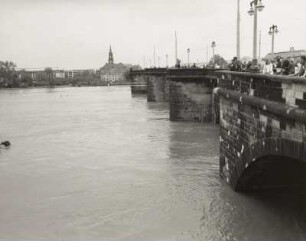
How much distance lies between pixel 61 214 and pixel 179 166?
631cm

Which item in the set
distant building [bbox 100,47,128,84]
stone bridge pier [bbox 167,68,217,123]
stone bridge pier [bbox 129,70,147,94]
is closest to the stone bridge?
stone bridge pier [bbox 167,68,217,123]

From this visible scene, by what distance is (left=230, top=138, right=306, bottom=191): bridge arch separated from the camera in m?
8.90

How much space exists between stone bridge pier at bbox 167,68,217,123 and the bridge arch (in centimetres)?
1658

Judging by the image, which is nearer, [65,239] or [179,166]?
[65,239]

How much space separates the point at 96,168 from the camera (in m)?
18.2

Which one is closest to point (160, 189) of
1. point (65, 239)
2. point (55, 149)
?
point (65, 239)

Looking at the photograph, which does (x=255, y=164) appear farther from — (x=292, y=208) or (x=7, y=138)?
(x=7, y=138)

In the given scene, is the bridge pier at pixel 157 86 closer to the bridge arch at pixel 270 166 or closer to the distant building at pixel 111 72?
the bridge arch at pixel 270 166

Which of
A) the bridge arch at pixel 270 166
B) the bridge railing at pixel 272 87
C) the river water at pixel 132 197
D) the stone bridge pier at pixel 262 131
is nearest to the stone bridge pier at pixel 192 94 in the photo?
the river water at pixel 132 197

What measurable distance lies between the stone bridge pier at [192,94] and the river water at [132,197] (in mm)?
5404

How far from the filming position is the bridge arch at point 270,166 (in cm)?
890

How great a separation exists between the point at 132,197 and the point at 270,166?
429 centimetres

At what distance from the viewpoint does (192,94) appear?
3056cm

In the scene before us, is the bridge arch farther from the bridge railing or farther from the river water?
the bridge railing
